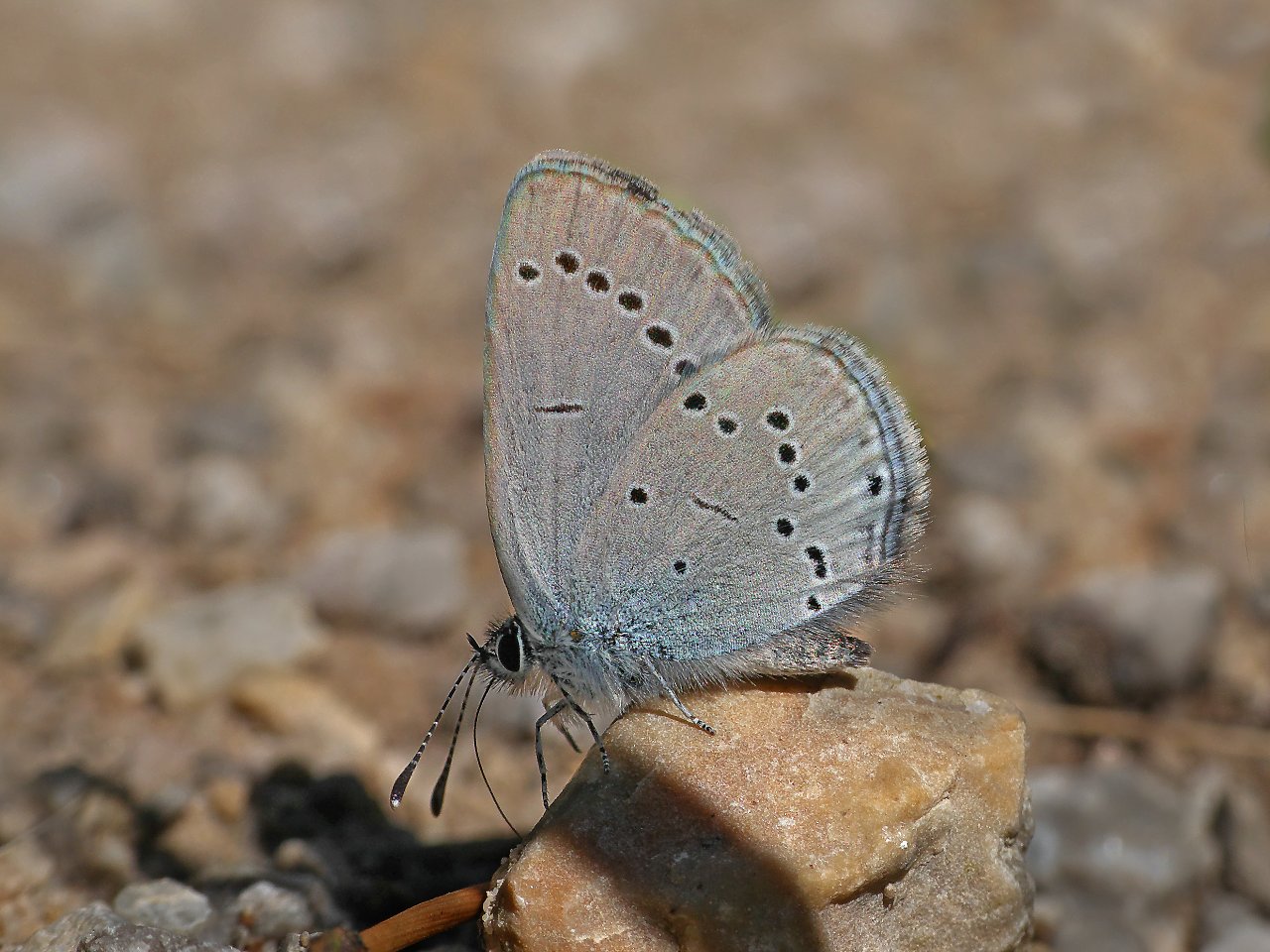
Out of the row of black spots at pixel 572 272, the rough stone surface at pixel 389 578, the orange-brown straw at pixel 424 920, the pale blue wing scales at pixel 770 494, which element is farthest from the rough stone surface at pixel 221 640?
the row of black spots at pixel 572 272

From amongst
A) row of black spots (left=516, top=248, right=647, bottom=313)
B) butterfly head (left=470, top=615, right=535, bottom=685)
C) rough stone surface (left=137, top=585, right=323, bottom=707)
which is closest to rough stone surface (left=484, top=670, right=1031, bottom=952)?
butterfly head (left=470, top=615, right=535, bottom=685)

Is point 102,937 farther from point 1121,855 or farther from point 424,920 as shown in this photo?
point 1121,855

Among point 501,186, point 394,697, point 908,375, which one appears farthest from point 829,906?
point 501,186

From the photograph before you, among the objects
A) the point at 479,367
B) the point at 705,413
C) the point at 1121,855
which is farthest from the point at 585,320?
the point at 479,367

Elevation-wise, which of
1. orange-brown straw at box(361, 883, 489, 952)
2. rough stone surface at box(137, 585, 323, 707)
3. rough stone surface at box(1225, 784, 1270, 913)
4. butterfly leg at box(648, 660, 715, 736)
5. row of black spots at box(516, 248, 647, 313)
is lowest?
rough stone surface at box(1225, 784, 1270, 913)

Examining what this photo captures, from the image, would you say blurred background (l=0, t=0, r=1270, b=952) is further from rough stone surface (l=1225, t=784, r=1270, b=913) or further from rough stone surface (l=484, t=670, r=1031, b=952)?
→ rough stone surface (l=484, t=670, r=1031, b=952)

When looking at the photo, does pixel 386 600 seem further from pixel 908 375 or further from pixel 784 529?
pixel 908 375
